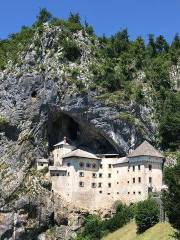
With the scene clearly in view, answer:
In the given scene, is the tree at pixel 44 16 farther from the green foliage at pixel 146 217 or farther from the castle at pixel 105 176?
the green foliage at pixel 146 217

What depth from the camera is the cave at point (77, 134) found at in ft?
328

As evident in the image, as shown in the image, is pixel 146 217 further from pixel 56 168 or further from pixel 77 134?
pixel 77 134

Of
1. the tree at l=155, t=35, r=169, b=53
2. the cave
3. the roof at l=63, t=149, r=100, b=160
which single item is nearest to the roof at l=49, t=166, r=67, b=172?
the roof at l=63, t=149, r=100, b=160

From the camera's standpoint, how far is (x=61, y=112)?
324 ft

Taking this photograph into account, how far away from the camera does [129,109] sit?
327 feet

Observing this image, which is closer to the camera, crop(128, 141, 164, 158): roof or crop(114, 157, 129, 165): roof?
A: crop(128, 141, 164, 158): roof

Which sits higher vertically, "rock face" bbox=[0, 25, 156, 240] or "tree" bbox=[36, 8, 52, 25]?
"tree" bbox=[36, 8, 52, 25]

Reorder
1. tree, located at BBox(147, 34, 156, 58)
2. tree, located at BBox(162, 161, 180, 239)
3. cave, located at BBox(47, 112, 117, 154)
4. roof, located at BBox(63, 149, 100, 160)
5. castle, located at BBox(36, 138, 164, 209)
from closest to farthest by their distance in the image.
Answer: tree, located at BBox(162, 161, 180, 239), castle, located at BBox(36, 138, 164, 209), roof, located at BBox(63, 149, 100, 160), cave, located at BBox(47, 112, 117, 154), tree, located at BBox(147, 34, 156, 58)

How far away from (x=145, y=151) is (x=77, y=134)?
52.7 ft

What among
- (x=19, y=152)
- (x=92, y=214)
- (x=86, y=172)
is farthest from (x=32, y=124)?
(x=92, y=214)

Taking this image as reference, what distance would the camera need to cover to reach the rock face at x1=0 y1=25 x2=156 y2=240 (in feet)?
309

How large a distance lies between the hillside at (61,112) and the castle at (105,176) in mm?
2456

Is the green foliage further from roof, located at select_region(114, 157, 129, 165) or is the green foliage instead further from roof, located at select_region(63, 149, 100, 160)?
roof, located at select_region(63, 149, 100, 160)

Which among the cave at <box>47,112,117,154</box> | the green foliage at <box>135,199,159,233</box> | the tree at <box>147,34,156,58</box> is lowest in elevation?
the green foliage at <box>135,199,159,233</box>
